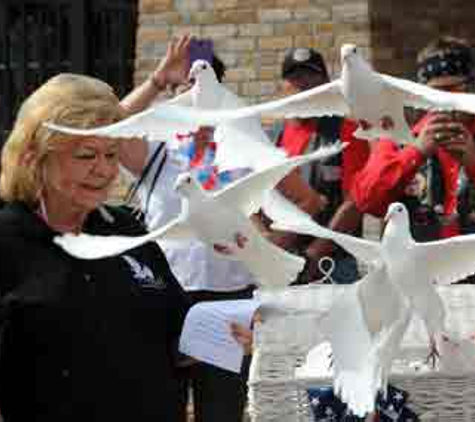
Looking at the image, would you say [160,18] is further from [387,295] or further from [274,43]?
[387,295]

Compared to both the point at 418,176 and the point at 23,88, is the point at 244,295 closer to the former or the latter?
the point at 418,176

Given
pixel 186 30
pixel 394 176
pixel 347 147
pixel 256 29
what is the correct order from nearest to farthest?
1. pixel 394 176
2. pixel 347 147
3. pixel 256 29
4. pixel 186 30

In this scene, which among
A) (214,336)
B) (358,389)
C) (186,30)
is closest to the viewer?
(358,389)

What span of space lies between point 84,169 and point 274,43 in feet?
12.9

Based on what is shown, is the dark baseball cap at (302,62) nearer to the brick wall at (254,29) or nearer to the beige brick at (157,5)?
the brick wall at (254,29)

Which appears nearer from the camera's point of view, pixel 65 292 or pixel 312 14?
pixel 65 292

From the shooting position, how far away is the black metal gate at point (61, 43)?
7.40 metres

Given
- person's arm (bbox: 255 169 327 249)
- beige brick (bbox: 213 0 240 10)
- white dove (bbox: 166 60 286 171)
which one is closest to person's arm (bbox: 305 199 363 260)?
person's arm (bbox: 255 169 327 249)

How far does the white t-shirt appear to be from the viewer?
12.8 ft

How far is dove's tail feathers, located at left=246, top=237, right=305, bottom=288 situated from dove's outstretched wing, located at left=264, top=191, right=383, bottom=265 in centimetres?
5

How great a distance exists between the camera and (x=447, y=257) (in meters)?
2.06

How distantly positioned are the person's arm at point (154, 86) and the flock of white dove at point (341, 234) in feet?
5.46

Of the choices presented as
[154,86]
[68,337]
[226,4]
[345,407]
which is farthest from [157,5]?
[345,407]

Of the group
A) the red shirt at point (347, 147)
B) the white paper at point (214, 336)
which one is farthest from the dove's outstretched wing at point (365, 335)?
the red shirt at point (347, 147)
